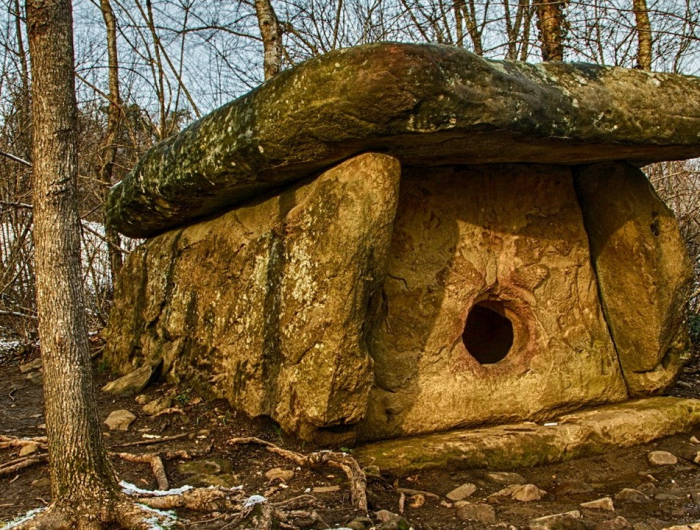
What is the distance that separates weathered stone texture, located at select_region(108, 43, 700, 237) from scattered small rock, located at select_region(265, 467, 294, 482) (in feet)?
5.19

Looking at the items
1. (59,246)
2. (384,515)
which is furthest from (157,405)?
(59,246)

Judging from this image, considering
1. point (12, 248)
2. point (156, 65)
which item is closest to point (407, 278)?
point (12, 248)

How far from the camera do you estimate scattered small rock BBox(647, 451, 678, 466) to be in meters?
3.81

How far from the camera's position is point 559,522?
290 cm

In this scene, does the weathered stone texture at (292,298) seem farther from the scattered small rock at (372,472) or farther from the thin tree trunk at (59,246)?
the thin tree trunk at (59,246)

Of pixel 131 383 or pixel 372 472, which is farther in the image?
pixel 131 383

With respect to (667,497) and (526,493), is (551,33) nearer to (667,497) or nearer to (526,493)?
(667,497)

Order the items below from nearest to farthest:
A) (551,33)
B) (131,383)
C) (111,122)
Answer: (131,383) < (551,33) < (111,122)

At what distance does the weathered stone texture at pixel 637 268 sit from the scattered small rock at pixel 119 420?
130 inches

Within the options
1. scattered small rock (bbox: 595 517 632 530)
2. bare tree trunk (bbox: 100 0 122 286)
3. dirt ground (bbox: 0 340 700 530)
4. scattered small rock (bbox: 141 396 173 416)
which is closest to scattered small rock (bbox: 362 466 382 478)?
dirt ground (bbox: 0 340 700 530)

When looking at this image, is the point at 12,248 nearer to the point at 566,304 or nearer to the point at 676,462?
the point at 566,304

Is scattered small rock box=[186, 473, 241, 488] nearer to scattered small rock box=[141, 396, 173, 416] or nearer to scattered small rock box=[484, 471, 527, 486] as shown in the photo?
scattered small rock box=[141, 396, 173, 416]

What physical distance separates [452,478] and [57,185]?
8.04 ft

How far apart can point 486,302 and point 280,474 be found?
78.4 inches
